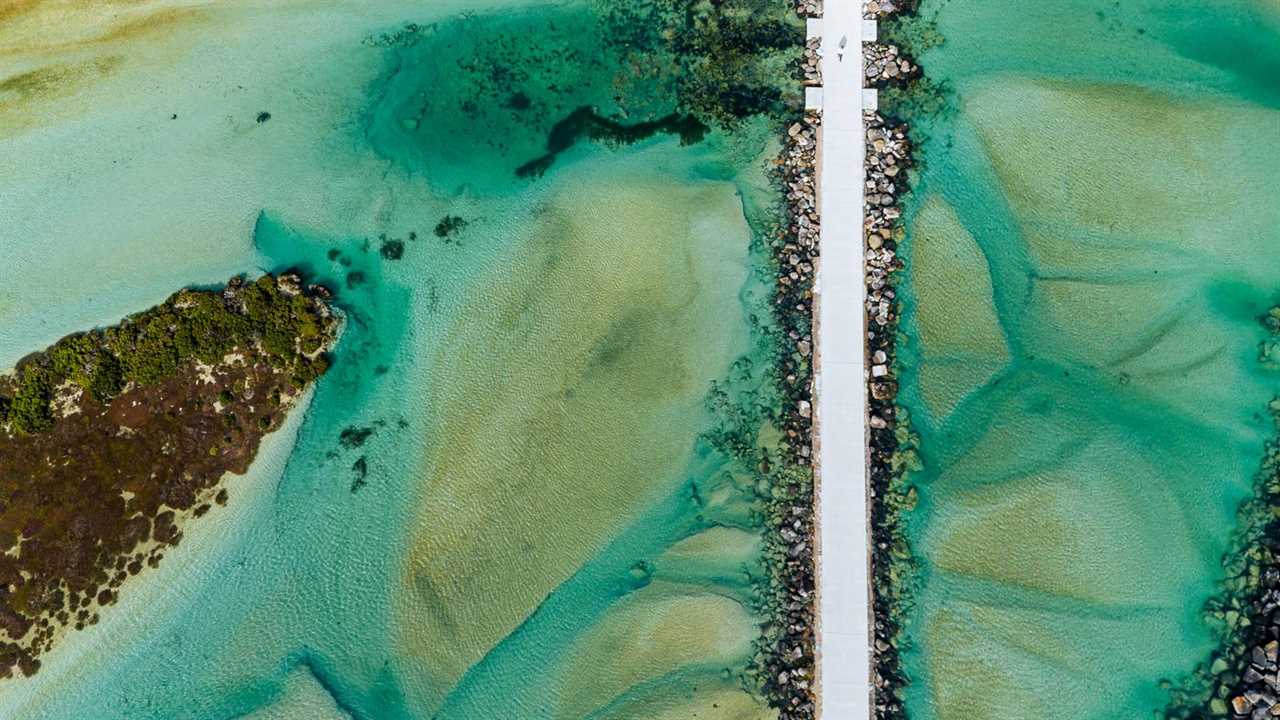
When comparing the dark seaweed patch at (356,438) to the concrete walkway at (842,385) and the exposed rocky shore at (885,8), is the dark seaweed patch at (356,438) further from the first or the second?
the exposed rocky shore at (885,8)

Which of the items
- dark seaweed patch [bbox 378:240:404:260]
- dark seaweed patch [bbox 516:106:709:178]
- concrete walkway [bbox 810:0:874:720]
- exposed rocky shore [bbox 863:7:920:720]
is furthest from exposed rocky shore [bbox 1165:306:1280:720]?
dark seaweed patch [bbox 378:240:404:260]

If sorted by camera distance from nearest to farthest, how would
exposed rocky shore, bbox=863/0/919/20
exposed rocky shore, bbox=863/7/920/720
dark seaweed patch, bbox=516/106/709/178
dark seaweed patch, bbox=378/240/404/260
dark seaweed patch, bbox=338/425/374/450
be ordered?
exposed rocky shore, bbox=863/7/920/720
dark seaweed patch, bbox=338/425/374/450
dark seaweed patch, bbox=378/240/404/260
dark seaweed patch, bbox=516/106/709/178
exposed rocky shore, bbox=863/0/919/20

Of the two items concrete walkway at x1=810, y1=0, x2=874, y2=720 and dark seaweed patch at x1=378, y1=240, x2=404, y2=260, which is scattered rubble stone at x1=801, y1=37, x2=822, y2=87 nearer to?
concrete walkway at x1=810, y1=0, x2=874, y2=720

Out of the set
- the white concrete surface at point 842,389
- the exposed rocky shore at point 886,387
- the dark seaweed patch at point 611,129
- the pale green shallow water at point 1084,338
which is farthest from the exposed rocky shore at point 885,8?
the dark seaweed patch at point 611,129

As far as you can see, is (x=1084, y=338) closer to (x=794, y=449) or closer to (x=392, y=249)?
(x=794, y=449)

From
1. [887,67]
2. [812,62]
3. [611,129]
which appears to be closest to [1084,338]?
[887,67]
